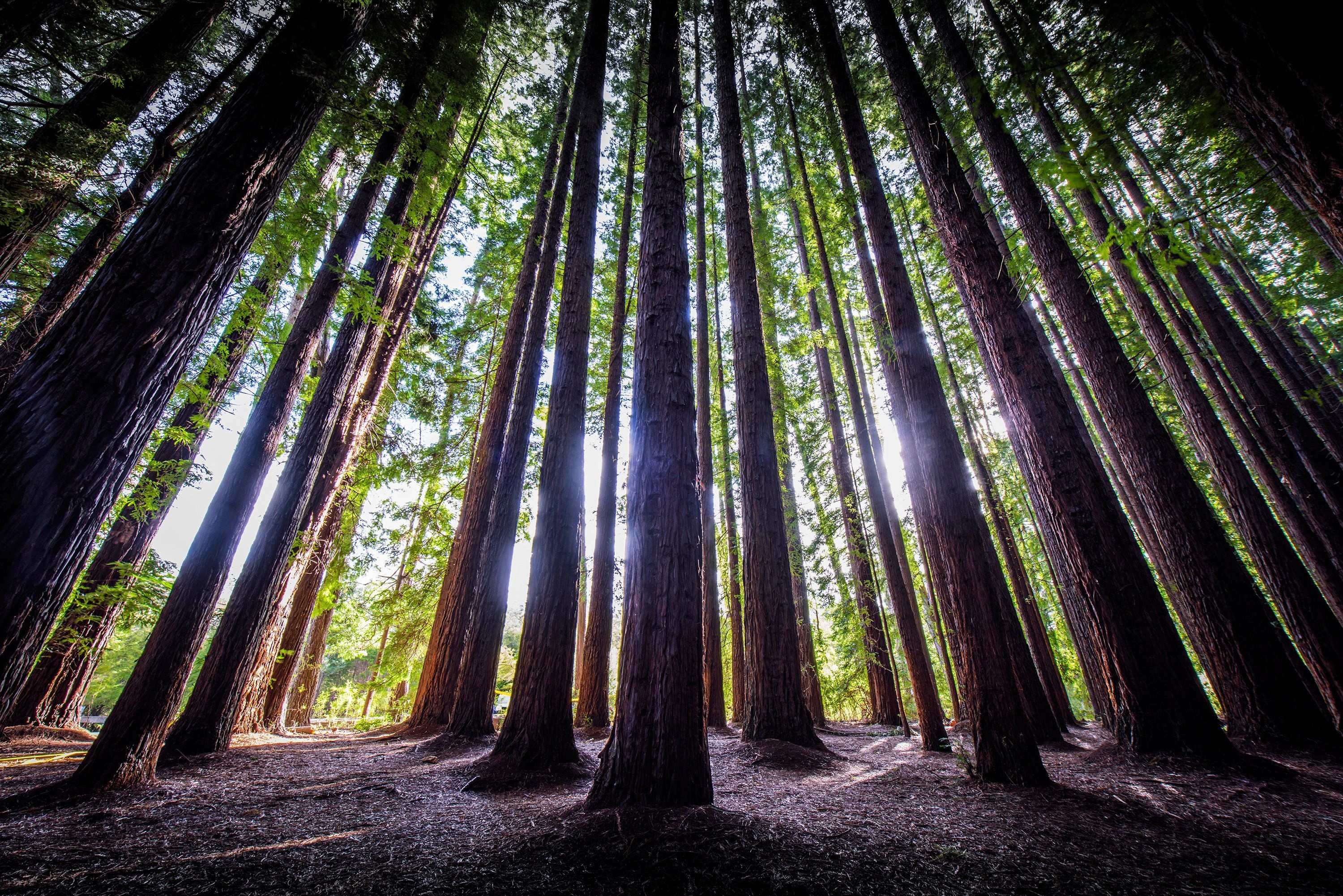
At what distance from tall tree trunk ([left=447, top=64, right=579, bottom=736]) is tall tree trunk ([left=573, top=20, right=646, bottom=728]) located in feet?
5.09

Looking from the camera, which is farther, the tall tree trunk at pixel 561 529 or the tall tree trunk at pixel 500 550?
the tall tree trunk at pixel 500 550

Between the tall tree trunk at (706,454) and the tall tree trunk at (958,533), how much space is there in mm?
3946

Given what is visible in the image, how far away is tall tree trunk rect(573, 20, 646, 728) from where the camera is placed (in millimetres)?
7441

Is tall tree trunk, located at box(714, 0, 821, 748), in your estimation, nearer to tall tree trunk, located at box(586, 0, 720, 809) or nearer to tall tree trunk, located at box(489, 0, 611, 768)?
tall tree trunk, located at box(489, 0, 611, 768)

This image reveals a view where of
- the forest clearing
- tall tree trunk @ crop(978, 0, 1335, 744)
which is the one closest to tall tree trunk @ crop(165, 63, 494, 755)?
the forest clearing

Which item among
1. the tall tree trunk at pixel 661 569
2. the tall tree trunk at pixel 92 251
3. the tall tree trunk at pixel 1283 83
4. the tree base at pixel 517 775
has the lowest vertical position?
the tree base at pixel 517 775

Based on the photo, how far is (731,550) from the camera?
344 inches

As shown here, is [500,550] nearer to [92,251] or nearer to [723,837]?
[723,837]

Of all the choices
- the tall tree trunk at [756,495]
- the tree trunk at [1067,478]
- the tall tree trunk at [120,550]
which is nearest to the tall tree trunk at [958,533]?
the tree trunk at [1067,478]

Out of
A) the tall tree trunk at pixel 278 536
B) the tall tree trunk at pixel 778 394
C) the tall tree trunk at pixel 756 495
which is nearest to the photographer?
the tall tree trunk at pixel 278 536

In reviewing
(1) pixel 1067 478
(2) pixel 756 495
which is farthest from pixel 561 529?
(1) pixel 1067 478

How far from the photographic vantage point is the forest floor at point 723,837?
1.84 meters

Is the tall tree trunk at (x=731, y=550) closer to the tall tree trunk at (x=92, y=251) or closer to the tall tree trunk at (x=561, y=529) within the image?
the tall tree trunk at (x=561, y=529)

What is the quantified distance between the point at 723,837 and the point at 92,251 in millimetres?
8380
